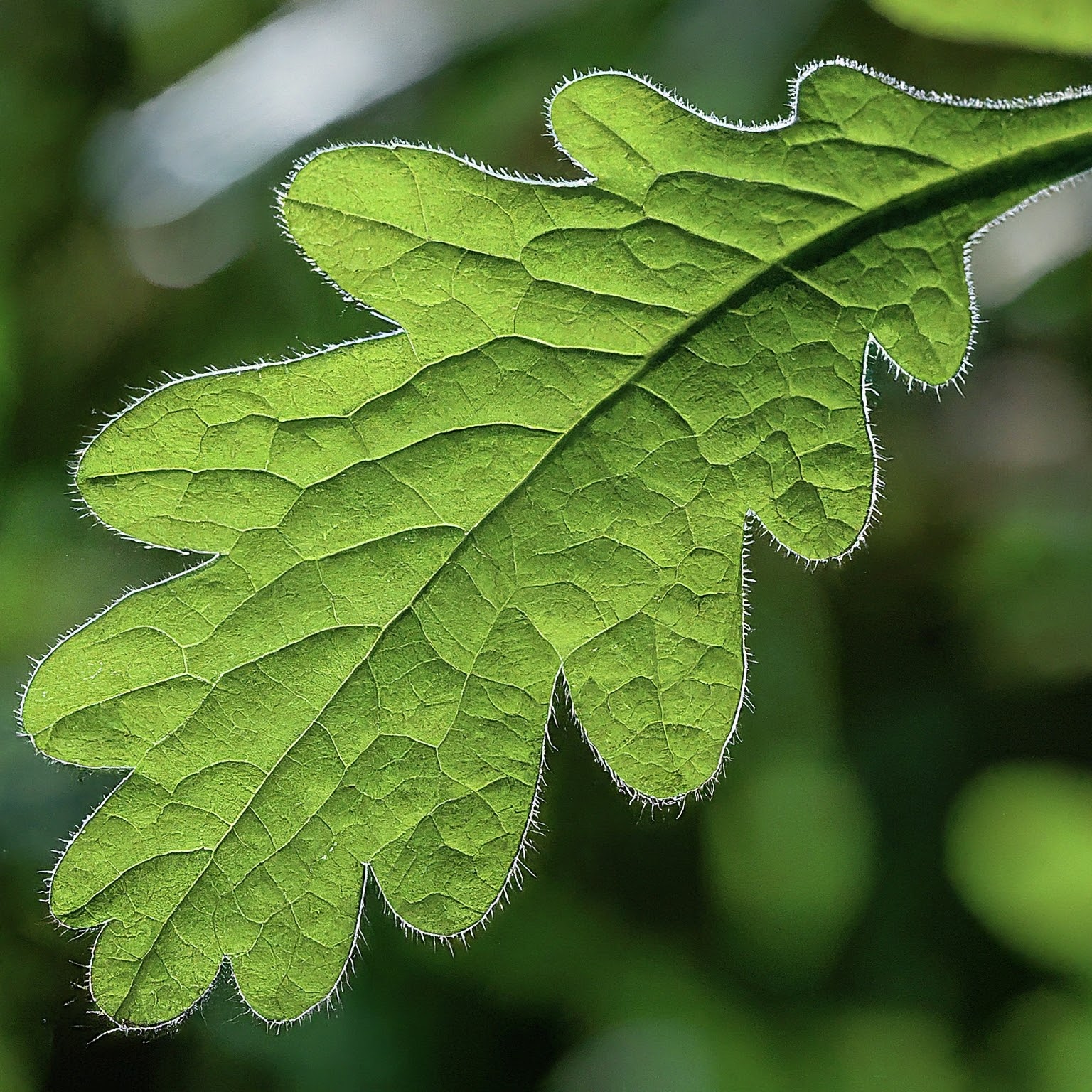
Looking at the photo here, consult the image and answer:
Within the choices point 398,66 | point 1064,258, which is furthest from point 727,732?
point 398,66

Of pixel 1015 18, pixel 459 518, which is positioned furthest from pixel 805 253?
pixel 1015 18

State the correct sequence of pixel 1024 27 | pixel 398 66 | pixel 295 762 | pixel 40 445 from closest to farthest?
pixel 295 762 → pixel 1024 27 → pixel 40 445 → pixel 398 66

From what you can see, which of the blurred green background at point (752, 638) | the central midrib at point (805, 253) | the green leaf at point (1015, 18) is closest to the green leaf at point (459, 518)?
the central midrib at point (805, 253)

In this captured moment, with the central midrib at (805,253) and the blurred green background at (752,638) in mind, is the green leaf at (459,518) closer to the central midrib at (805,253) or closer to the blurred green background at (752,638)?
the central midrib at (805,253)

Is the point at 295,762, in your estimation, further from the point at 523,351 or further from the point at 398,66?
the point at 398,66

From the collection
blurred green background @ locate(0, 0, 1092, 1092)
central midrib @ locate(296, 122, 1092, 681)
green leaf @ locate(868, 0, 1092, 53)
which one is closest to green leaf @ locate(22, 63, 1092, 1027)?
central midrib @ locate(296, 122, 1092, 681)

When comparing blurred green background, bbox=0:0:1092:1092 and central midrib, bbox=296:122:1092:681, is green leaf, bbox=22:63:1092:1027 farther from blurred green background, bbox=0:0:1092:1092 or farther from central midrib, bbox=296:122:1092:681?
blurred green background, bbox=0:0:1092:1092

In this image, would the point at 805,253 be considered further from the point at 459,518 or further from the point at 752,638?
the point at 752,638
